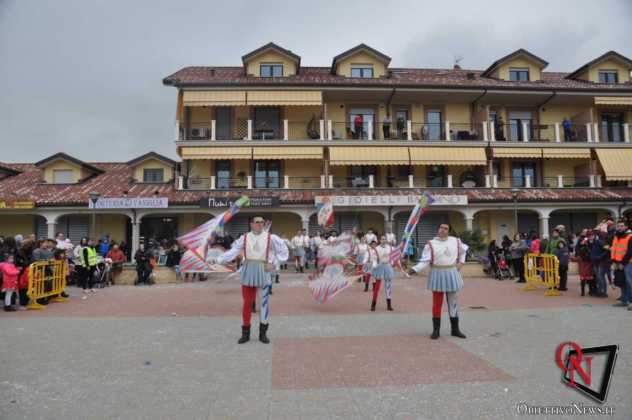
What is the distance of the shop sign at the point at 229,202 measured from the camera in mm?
21344

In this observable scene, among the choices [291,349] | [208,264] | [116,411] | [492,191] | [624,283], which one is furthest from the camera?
[492,191]

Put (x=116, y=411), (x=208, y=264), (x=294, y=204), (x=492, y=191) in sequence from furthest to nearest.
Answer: (x=492, y=191)
(x=294, y=204)
(x=208, y=264)
(x=116, y=411)

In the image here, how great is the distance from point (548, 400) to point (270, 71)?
967 inches

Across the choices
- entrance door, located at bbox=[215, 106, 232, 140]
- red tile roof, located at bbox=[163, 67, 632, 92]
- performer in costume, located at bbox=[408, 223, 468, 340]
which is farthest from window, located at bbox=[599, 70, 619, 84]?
performer in costume, located at bbox=[408, 223, 468, 340]

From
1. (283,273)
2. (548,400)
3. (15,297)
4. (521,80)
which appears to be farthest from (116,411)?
(521,80)

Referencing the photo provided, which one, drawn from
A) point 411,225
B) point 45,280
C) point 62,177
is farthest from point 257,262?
point 62,177

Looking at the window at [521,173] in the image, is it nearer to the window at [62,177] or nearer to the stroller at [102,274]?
the stroller at [102,274]

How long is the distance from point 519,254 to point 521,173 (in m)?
13.4

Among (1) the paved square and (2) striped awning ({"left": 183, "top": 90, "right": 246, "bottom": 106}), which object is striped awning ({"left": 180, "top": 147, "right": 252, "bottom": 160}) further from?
(1) the paved square

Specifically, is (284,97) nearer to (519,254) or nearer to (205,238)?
(519,254)

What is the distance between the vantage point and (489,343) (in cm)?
623

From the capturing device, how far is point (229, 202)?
70.1 ft

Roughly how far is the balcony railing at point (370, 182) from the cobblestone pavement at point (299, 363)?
1483 cm

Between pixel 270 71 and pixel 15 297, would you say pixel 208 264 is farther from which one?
pixel 270 71
